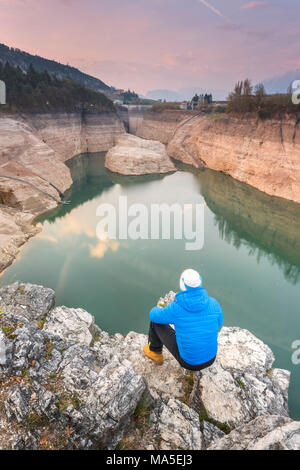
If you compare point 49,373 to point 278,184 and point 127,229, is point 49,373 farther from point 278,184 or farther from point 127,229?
point 278,184

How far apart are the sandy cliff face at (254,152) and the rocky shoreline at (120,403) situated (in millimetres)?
23575

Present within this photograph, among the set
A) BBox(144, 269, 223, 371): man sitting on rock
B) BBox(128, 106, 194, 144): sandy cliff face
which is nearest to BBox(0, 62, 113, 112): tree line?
BBox(128, 106, 194, 144): sandy cliff face

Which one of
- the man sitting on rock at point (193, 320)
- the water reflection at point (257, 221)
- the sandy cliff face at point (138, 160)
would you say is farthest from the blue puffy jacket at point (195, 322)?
the sandy cliff face at point (138, 160)

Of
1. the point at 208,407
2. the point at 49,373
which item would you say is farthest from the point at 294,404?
the point at 49,373

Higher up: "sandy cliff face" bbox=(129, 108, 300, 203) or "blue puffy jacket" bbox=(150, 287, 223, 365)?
"sandy cliff face" bbox=(129, 108, 300, 203)

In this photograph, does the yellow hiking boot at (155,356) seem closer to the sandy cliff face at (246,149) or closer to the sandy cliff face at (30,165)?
the sandy cliff face at (30,165)

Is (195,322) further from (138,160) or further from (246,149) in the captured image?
(138,160)

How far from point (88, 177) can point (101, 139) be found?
632 inches

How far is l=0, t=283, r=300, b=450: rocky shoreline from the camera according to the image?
3447mm

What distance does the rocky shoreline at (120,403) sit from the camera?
136 inches

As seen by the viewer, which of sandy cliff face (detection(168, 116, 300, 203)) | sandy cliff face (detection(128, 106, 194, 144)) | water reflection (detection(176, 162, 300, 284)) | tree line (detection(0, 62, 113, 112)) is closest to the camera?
water reflection (detection(176, 162, 300, 284))

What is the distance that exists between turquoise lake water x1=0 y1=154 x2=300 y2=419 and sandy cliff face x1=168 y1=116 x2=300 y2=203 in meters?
2.93

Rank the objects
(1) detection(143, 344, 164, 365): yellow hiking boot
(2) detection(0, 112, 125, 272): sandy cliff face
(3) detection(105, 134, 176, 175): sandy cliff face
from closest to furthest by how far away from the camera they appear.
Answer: (1) detection(143, 344, 164, 365): yellow hiking boot
(2) detection(0, 112, 125, 272): sandy cliff face
(3) detection(105, 134, 176, 175): sandy cliff face

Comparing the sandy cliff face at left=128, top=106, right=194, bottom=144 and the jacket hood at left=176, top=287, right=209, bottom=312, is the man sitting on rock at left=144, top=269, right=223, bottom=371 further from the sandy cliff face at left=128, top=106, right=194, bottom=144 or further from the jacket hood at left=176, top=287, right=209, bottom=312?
the sandy cliff face at left=128, top=106, right=194, bottom=144
